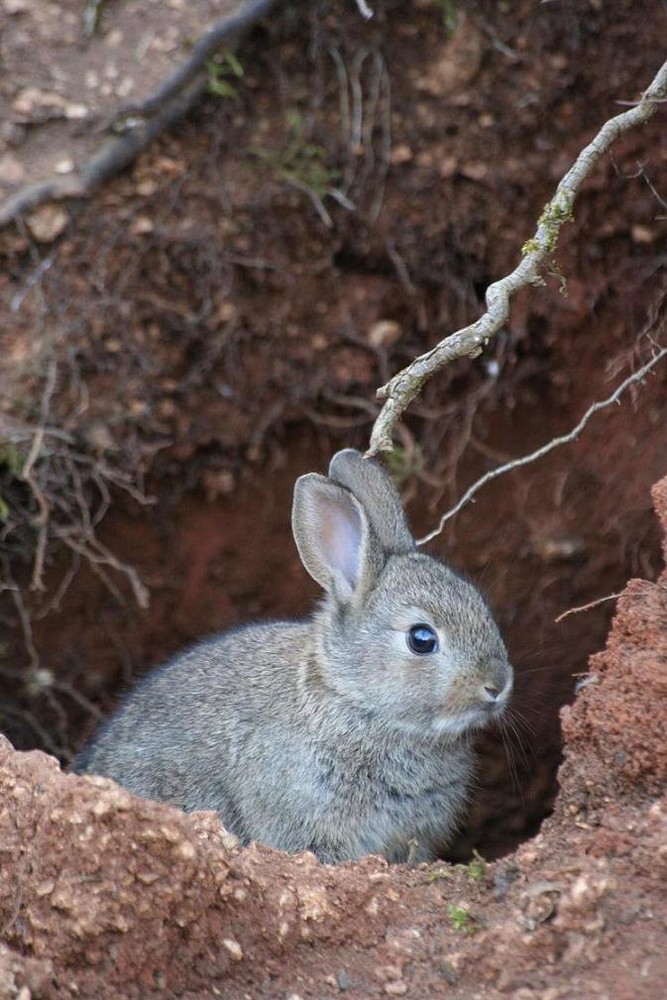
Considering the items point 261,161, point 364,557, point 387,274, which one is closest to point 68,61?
point 261,161

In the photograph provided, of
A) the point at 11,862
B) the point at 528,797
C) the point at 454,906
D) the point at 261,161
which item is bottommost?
the point at 528,797

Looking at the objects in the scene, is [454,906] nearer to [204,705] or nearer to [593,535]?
[204,705]

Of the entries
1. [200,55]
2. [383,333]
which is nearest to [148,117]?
[200,55]

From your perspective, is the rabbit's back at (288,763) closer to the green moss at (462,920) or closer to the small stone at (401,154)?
the green moss at (462,920)

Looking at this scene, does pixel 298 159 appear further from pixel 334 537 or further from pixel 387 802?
pixel 387 802


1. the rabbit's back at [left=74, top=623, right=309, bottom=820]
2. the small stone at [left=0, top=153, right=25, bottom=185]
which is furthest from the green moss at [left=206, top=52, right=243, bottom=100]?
the rabbit's back at [left=74, top=623, right=309, bottom=820]

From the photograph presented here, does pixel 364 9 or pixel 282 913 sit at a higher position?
pixel 364 9

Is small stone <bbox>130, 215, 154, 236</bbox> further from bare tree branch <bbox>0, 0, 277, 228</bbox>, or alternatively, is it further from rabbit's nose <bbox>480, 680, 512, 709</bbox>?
rabbit's nose <bbox>480, 680, 512, 709</bbox>
